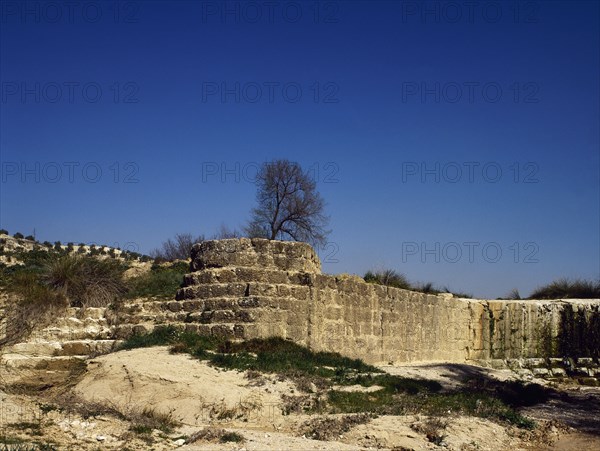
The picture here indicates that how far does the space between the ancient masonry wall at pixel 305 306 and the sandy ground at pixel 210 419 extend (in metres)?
1.84

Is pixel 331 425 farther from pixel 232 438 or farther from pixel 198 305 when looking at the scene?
pixel 198 305

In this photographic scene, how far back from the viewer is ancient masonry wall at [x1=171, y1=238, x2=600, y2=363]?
13352mm

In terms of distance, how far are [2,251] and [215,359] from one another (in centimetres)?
1165

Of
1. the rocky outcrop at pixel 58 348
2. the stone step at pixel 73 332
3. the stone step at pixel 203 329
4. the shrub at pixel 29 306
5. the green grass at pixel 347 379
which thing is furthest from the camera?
the stone step at pixel 73 332

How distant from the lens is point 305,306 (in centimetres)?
1389

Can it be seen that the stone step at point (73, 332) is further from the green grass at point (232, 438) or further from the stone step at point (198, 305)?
the green grass at point (232, 438)

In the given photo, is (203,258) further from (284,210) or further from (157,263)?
(284,210)

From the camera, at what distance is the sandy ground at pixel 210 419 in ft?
26.2

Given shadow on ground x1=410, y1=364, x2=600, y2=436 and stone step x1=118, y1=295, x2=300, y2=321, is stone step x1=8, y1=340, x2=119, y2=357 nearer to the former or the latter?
stone step x1=118, y1=295, x2=300, y2=321

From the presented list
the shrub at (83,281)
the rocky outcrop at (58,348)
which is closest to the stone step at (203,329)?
the rocky outcrop at (58,348)

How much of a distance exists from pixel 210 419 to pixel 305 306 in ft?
14.9

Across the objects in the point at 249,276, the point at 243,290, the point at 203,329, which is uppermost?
the point at 249,276

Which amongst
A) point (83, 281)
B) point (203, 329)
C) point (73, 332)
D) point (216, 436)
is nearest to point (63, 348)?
point (73, 332)

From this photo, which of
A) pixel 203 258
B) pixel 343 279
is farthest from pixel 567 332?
pixel 203 258
